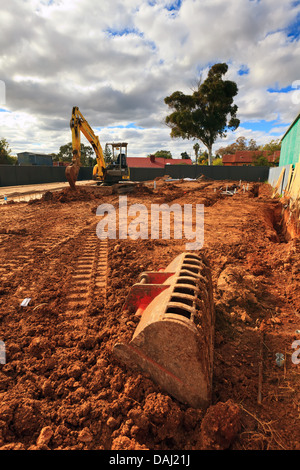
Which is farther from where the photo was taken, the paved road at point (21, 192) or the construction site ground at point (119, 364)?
the paved road at point (21, 192)

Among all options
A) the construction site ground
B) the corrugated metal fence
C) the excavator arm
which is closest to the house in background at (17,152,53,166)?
the corrugated metal fence

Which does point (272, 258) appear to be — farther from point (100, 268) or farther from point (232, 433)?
point (232, 433)

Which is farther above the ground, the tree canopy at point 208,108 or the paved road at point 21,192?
the tree canopy at point 208,108

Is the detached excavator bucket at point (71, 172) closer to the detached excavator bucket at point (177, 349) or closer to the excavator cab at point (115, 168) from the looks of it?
the excavator cab at point (115, 168)

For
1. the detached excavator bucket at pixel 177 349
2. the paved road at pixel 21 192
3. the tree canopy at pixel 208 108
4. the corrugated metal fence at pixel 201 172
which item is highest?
the tree canopy at pixel 208 108

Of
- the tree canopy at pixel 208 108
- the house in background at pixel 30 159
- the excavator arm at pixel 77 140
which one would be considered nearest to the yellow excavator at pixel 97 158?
the excavator arm at pixel 77 140

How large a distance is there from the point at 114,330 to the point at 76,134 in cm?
1400

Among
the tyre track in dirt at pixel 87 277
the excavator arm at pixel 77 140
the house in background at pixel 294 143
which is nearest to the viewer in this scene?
the tyre track in dirt at pixel 87 277

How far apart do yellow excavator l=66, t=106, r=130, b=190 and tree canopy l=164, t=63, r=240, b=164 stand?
2107cm

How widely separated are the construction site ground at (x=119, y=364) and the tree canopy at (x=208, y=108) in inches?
1382

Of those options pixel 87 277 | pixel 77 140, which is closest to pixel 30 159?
pixel 77 140

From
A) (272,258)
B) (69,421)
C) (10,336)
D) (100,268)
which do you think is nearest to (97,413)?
(69,421)

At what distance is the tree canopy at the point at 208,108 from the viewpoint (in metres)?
35.5

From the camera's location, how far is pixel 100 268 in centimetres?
463
